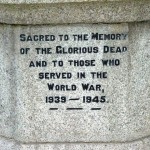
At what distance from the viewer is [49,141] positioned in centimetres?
344

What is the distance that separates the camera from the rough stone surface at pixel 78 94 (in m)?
3.32

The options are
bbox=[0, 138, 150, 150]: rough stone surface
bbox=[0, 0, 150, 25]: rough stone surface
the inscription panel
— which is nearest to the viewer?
bbox=[0, 0, 150, 25]: rough stone surface

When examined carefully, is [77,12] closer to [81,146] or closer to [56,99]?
[56,99]

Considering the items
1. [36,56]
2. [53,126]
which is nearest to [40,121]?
[53,126]

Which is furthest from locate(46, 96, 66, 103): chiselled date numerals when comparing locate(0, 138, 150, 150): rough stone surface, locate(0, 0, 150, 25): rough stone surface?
locate(0, 0, 150, 25): rough stone surface

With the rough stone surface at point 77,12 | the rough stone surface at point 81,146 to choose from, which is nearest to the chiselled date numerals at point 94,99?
the rough stone surface at point 81,146

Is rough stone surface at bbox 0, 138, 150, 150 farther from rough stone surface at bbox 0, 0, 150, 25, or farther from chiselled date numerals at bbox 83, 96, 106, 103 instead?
rough stone surface at bbox 0, 0, 150, 25

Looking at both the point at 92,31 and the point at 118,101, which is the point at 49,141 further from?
the point at 92,31

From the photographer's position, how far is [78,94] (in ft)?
11.0

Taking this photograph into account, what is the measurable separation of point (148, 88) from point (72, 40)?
0.76m

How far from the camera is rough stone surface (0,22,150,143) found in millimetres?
3318

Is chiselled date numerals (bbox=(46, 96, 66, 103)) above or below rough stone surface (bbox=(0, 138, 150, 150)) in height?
above

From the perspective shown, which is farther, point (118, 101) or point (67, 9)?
point (118, 101)

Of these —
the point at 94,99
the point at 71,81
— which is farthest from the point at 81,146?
the point at 71,81
